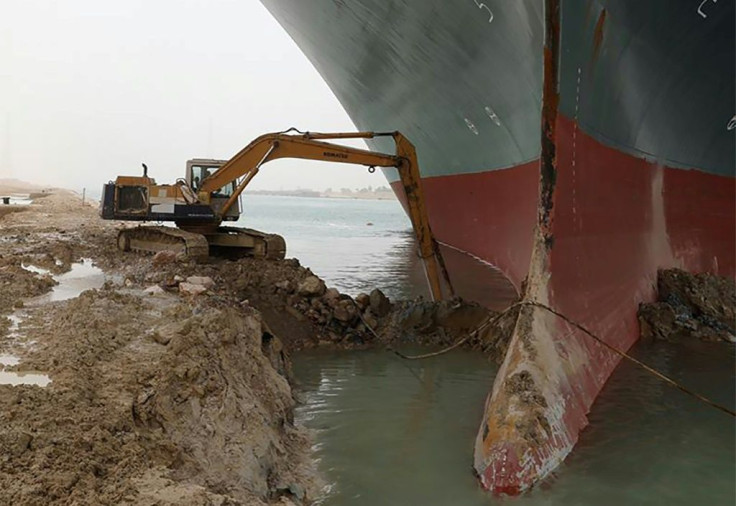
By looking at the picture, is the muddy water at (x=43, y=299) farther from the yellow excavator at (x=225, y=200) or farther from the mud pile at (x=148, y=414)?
the yellow excavator at (x=225, y=200)

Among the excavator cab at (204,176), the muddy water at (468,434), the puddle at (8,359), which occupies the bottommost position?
the muddy water at (468,434)

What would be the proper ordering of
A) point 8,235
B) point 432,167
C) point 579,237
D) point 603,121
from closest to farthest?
point 579,237 → point 603,121 → point 8,235 → point 432,167

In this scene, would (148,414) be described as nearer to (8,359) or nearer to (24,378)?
(24,378)

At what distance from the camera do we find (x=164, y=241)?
8.81 metres

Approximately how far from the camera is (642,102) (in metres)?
6.84

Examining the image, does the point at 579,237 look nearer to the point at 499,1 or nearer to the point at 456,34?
the point at 499,1

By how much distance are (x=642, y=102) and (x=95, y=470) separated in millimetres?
6830

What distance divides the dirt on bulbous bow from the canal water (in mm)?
369

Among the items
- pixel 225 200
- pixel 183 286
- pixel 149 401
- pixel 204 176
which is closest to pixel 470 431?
pixel 149 401

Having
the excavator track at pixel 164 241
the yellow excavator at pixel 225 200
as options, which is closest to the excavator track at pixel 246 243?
the yellow excavator at pixel 225 200

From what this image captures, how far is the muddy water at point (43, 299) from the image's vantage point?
3.11 metres

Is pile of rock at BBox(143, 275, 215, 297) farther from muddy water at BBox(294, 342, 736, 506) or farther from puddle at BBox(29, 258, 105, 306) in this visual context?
muddy water at BBox(294, 342, 736, 506)

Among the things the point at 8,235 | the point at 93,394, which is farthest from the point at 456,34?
the point at 8,235

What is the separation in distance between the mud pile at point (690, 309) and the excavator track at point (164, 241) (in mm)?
5911
